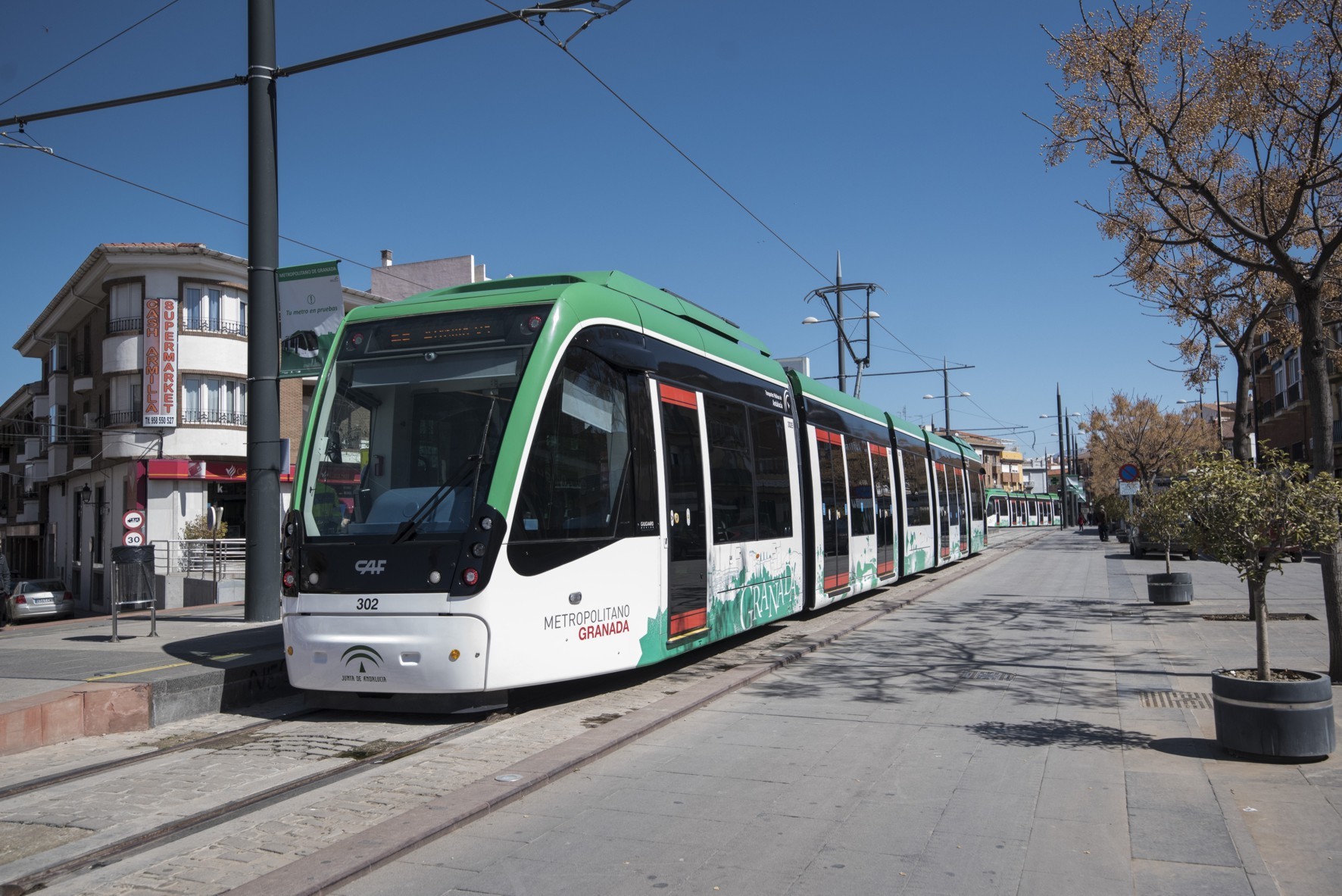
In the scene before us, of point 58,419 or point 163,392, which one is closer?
point 163,392

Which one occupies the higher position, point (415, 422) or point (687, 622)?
point (415, 422)

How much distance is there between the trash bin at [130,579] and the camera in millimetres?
11375

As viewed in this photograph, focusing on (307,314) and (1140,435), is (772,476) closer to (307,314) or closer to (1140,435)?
(307,314)

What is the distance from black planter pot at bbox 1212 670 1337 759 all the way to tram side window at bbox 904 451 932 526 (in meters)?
14.4

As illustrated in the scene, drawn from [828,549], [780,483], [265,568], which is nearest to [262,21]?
[265,568]

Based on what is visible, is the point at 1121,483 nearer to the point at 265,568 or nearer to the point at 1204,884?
the point at 265,568

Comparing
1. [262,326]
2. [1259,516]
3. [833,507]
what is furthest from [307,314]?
[1259,516]

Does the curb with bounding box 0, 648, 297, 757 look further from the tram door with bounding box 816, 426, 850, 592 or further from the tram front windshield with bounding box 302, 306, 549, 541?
the tram door with bounding box 816, 426, 850, 592

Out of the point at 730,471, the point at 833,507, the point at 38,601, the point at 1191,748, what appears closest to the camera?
the point at 1191,748

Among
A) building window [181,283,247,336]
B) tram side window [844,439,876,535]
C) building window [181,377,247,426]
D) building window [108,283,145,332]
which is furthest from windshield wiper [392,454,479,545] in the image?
building window [108,283,145,332]

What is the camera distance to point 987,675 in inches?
412

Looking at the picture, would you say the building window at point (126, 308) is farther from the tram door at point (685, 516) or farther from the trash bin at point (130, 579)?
the tram door at point (685, 516)

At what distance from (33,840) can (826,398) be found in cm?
1255

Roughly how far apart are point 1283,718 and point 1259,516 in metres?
1.51
